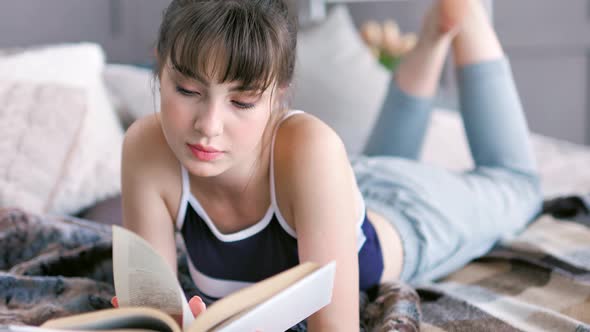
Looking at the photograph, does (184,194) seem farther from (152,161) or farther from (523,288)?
(523,288)

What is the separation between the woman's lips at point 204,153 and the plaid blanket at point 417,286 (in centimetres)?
33

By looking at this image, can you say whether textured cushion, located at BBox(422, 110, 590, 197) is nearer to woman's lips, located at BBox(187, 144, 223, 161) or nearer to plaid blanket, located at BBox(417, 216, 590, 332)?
plaid blanket, located at BBox(417, 216, 590, 332)

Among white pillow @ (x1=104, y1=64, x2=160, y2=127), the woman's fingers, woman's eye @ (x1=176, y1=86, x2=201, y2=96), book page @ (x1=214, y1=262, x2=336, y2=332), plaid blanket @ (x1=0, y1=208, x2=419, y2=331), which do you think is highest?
woman's eye @ (x1=176, y1=86, x2=201, y2=96)

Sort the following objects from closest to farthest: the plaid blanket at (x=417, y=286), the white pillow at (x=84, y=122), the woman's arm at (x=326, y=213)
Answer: the woman's arm at (x=326, y=213) → the plaid blanket at (x=417, y=286) → the white pillow at (x=84, y=122)

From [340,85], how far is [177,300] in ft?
5.40

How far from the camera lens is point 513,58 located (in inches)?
128

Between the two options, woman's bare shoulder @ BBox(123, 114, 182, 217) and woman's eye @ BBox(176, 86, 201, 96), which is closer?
woman's eye @ BBox(176, 86, 201, 96)

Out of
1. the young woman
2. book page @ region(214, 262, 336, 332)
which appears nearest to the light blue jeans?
the young woman

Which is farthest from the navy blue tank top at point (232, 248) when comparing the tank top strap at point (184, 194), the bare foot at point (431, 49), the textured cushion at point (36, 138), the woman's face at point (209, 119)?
the bare foot at point (431, 49)

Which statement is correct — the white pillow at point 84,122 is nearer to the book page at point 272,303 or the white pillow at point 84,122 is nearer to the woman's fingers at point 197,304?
the woman's fingers at point 197,304

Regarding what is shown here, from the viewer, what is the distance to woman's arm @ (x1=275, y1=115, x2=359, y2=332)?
852mm

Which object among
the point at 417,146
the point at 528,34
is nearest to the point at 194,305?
the point at 417,146

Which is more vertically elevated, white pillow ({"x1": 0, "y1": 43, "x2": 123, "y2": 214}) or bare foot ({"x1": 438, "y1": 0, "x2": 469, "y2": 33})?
bare foot ({"x1": 438, "y1": 0, "x2": 469, "y2": 33})

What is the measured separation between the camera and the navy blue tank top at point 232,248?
0.99 metres
